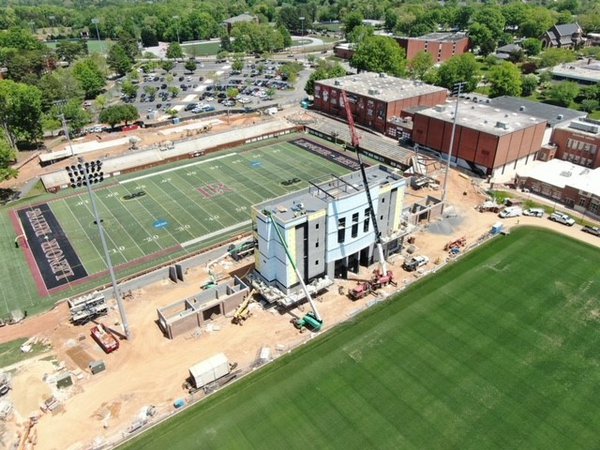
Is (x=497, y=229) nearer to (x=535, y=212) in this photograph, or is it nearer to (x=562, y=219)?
(x=535, y=212)

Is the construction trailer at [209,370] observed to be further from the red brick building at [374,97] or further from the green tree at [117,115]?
the green tree at [117,115]

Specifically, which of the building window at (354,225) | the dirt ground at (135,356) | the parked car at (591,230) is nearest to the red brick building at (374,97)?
the parked car at (591,230)

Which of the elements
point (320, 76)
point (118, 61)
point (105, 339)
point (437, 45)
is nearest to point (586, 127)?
point (320, 76)

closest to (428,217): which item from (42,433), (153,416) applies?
Answer: (153,416)

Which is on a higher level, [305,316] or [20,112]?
[20,112]

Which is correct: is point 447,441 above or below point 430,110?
below

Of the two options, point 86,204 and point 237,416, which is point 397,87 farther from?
point 237,416
